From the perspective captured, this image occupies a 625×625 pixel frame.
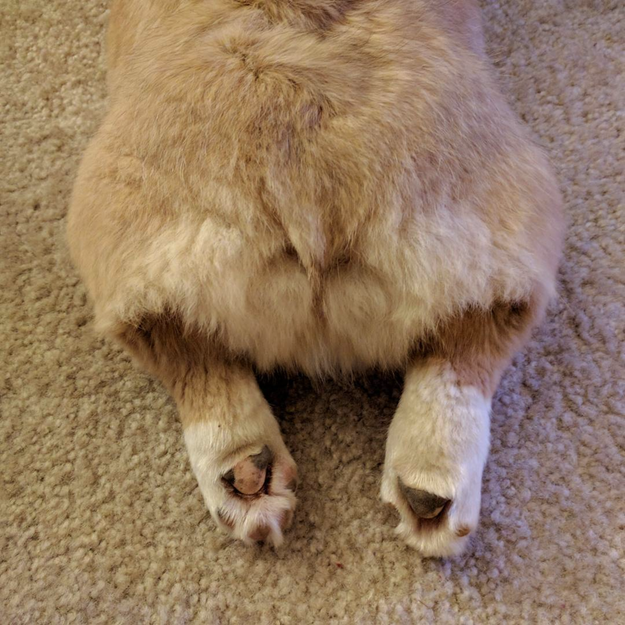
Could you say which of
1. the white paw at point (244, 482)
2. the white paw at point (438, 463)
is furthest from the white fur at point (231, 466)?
the white paw at point (438, 463)

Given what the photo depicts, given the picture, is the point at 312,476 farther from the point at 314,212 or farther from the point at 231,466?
the point at 314,212

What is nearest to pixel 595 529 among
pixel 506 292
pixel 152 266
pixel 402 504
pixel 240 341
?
pixel 402 504

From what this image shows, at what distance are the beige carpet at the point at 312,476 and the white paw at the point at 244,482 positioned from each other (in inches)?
2.4

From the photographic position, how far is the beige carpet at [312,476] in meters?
0.93

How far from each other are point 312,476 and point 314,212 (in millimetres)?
457

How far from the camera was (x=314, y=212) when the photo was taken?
83 centimetres

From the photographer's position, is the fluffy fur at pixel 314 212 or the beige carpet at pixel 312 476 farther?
the beige carpet at pixel 312 476

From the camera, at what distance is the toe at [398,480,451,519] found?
90cm

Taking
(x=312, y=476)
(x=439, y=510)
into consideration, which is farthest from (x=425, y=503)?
(x=312, y=476)

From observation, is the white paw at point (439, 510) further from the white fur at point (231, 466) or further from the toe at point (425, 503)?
the white fur at point (231, 466)

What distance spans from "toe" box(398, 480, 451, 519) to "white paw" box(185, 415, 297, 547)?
18 cm

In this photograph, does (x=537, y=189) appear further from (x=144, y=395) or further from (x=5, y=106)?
(x=5, y=106)

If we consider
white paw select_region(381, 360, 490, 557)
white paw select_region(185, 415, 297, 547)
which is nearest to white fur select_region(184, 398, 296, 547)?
white paw select_region(185, 415, 297, 547)

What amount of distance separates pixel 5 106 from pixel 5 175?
0.24 metres
